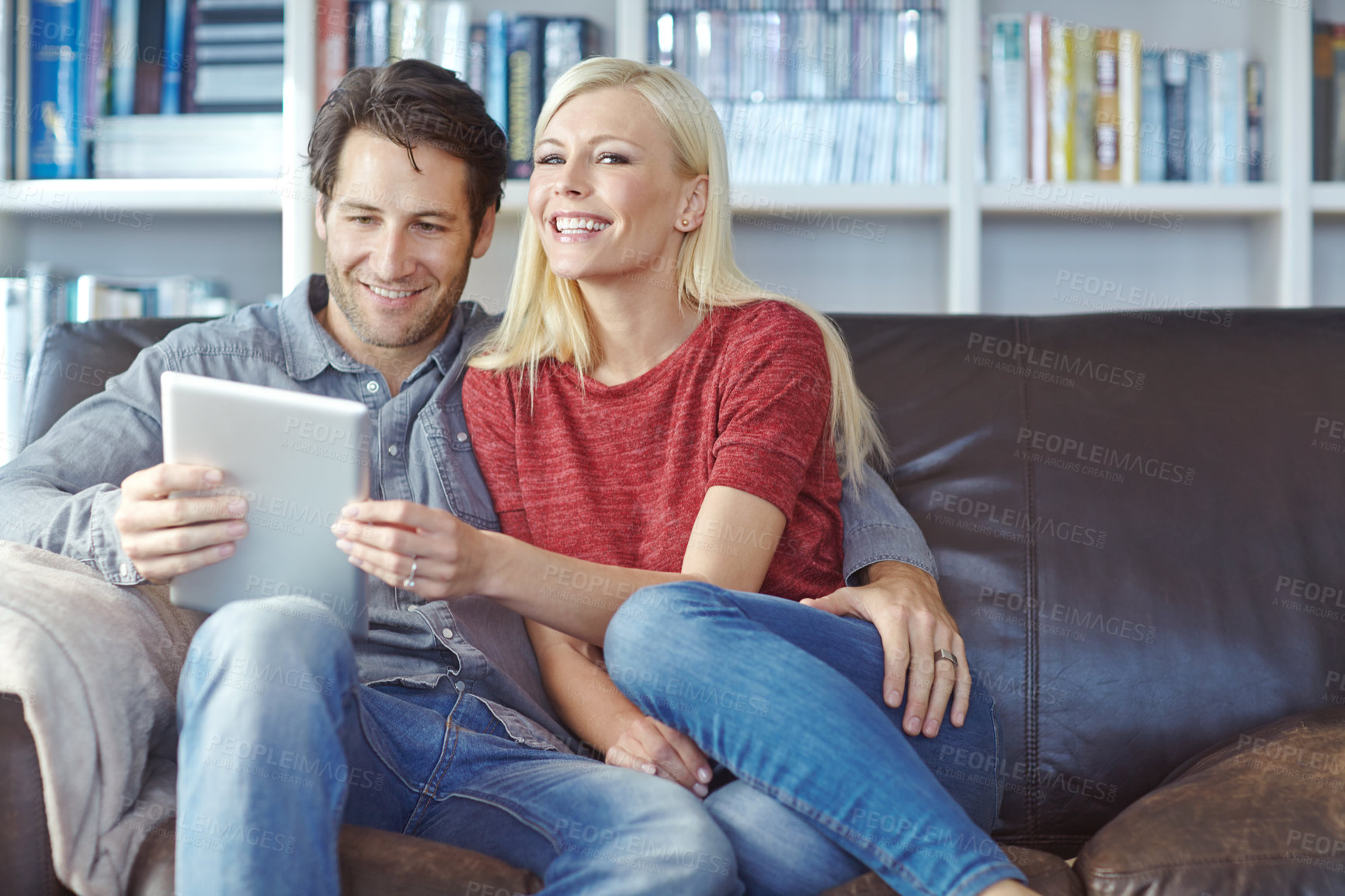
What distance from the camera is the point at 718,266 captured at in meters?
1.38

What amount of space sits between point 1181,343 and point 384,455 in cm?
104

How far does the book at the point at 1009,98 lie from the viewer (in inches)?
76.8

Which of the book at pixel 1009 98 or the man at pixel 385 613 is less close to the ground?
the book at pixel 1009 98

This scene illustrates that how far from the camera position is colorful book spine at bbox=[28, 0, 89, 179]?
6.59ft

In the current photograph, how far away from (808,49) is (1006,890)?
1.57 metres

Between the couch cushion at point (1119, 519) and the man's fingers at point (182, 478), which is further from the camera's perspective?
the couch cushion at point (1119, 519)

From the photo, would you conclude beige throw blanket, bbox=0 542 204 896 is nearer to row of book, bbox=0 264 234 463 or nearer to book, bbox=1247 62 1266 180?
row of book, bbox=0 264 234 463

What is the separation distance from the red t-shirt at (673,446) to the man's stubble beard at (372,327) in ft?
0.41

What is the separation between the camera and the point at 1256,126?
1.99m

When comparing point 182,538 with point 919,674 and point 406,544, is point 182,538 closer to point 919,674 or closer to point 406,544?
point 406,544

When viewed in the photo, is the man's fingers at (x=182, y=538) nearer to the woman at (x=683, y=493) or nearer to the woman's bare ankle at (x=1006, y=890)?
the woman at (x=683, y=493)

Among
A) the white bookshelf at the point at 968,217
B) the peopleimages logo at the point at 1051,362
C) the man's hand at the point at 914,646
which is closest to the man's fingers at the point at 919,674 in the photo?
the man's hand at the point at 914,646

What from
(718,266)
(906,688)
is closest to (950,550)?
(906,688)

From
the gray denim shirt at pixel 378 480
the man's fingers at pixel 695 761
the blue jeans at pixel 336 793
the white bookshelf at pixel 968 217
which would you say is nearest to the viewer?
the blue jeans at pixel 336 793
